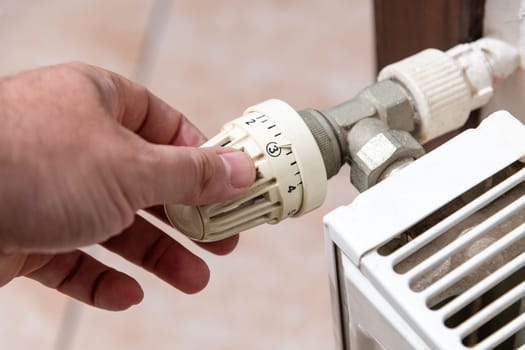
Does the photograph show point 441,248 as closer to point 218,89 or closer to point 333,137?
point 333,137

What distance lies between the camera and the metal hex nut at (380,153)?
364 millimetres

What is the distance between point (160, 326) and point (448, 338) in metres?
0.54

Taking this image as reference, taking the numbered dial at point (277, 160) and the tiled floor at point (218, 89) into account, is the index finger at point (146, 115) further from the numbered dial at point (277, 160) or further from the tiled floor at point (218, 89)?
the tiled floor at point (218, 89)

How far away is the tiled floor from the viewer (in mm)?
→ 792

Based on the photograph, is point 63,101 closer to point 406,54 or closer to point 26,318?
point 406,54

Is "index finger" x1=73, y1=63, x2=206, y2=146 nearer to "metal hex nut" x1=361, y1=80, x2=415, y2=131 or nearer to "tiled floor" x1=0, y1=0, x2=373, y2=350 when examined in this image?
"metal hex nut" x1=361, y1=80, x2=415, y2=131

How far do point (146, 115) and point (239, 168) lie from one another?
125 millimetres

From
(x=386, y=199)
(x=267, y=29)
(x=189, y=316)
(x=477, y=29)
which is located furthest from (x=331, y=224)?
(x=267, y=29)

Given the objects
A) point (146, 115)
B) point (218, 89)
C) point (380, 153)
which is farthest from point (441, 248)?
point (218, 89)

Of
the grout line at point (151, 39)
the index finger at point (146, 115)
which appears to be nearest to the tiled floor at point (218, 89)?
the grout line at point (151, 39)

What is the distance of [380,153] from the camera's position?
36 centimetres

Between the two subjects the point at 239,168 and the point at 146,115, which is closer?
the point at 239,168

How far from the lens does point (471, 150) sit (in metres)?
0.34

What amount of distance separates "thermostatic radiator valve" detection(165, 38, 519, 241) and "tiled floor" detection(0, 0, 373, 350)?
0.42 metres
